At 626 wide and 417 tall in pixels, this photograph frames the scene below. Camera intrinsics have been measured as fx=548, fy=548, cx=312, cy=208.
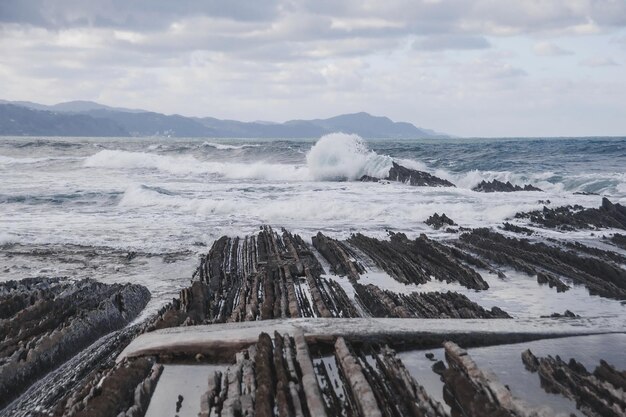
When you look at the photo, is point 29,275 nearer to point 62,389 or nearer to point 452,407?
point 62,389

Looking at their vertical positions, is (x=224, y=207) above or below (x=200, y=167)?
above

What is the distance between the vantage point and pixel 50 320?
27.2ft

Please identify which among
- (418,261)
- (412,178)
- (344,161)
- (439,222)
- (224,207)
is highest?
(418,261)

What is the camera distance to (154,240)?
16656 millimetres

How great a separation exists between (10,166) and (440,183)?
132 ft

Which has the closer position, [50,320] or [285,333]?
[285,333]

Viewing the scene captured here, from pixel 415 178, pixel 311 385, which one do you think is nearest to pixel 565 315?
pixel 311 385

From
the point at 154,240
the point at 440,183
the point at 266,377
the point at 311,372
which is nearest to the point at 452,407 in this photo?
the point at 311,372

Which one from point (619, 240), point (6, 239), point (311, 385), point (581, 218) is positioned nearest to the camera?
point (311, 385)

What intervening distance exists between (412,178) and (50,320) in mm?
27771

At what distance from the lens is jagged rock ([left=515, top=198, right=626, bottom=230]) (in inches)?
694

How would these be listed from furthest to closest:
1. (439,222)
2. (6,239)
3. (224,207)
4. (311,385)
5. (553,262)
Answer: (224,207) < (439,222) < (6,239) < (553,262) < (311,385)

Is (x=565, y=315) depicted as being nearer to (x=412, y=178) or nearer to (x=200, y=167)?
(x=412, y=178)

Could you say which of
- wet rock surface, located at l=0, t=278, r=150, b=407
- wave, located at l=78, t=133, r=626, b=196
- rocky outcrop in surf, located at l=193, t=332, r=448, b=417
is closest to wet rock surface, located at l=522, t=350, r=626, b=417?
rocky outcrop in surf, located at l=193, t=332, r=448, b=417
